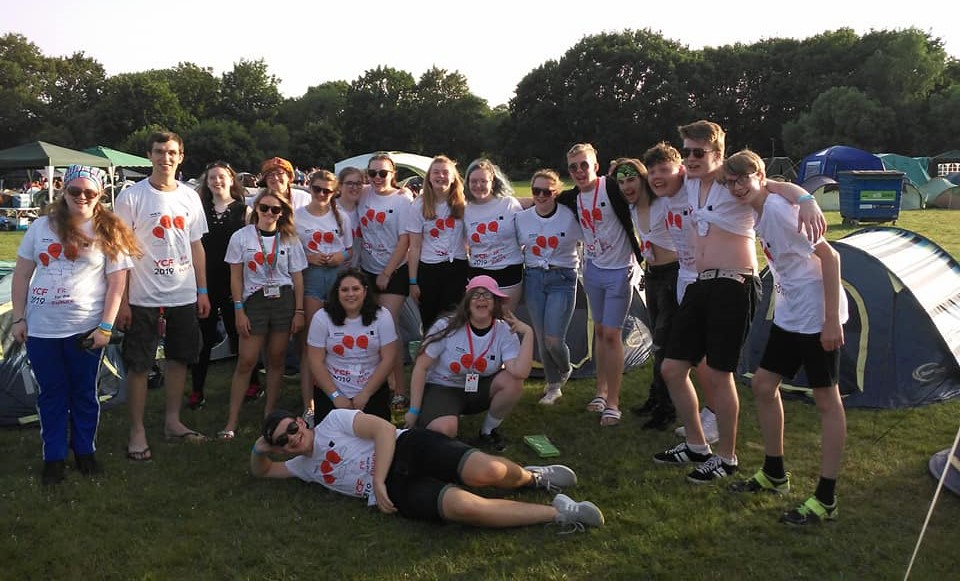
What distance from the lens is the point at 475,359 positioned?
468 cm

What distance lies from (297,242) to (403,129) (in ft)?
203

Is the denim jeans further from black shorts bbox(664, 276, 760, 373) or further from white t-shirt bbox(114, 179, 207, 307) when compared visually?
white t-shirt bbox(114, 179, 207, 307)

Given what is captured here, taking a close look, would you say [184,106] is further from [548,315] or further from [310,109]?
[548,315]

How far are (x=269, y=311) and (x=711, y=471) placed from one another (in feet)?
10.0

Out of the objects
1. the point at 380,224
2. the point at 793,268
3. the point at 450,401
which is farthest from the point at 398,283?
the point at 793,268

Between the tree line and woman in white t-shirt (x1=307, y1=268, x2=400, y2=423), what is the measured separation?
44.5 metres

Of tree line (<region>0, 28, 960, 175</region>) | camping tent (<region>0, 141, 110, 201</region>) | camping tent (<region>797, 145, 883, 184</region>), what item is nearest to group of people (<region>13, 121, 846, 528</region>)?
camping tent (<region>0, 141, 110, 201</region>)

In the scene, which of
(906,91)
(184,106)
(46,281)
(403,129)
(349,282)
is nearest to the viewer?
(46,281)

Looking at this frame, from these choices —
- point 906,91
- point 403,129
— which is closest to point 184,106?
point 403,129

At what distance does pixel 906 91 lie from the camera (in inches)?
1774

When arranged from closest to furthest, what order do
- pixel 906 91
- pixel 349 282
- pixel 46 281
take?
pixel 46 281 < pixel 349 282 < pixel 906 91

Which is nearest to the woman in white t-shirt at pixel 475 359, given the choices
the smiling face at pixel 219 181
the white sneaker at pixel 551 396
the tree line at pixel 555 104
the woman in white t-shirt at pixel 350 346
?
the woman in white t-shirt at pixel 350 346

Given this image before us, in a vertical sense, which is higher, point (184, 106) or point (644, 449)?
point (184, 106)

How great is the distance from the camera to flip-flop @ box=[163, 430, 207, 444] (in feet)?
16.3
